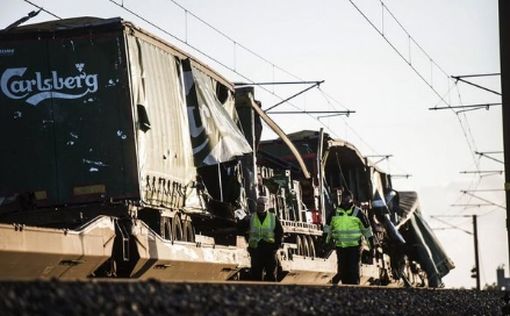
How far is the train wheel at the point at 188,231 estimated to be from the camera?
18.9 metres

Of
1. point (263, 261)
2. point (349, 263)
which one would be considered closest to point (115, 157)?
point (263, 261)

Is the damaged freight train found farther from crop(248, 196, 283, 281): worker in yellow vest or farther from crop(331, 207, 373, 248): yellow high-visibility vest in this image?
crop(331, 207, 373, 248): yellow high-visibility vest

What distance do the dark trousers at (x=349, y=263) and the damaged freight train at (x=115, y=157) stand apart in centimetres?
198

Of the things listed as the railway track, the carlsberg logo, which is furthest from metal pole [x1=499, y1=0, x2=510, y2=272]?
the carlsberg logo

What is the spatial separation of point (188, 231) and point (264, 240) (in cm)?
251

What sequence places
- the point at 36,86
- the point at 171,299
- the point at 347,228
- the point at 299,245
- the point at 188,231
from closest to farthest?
1. the point at 171,299
2. the point at 36,86
3. the point at 347,228
4. the point at 188,231
5. the point at 299,245

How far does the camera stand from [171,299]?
7.29m

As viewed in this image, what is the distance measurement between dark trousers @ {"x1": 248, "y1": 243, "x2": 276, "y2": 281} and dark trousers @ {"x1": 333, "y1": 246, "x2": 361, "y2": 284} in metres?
1.30

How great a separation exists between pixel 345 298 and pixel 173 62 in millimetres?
8360

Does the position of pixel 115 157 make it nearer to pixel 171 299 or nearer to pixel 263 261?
pixel 263 261

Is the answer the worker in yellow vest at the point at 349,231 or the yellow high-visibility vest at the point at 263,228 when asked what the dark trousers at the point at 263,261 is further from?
the worker in yellow vest at the point at 349,231

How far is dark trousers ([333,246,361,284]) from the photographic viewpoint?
17.9m

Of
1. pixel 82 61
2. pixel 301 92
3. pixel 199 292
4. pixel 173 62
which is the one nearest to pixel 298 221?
pixel 301 92

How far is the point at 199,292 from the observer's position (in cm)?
798
